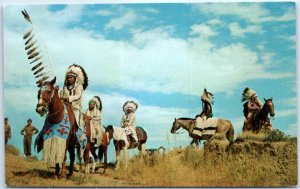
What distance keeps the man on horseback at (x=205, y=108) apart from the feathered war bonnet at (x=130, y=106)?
611 mm

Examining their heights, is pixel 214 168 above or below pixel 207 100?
below

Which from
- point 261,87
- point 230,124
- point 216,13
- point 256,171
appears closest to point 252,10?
point 216,13

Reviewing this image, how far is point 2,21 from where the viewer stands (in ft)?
19.0

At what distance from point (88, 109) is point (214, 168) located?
1.35m

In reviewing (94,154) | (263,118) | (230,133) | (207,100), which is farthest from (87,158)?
(263,118)

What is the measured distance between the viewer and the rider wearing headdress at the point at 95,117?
18.9 ft

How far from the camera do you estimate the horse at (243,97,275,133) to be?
5699mm

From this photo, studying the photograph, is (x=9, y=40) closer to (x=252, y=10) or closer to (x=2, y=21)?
(x=2, y=21)

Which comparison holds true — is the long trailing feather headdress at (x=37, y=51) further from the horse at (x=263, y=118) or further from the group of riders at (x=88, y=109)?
the horse at (x=263, y=118)

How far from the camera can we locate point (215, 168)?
574 centimetres

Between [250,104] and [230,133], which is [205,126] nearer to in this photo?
[230,133]

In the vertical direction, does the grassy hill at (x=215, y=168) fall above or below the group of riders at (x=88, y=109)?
below

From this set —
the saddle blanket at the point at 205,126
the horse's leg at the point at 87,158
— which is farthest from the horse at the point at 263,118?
the horse's leg at the point at 87,158

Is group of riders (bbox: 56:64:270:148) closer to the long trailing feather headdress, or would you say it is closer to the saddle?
the saddle
